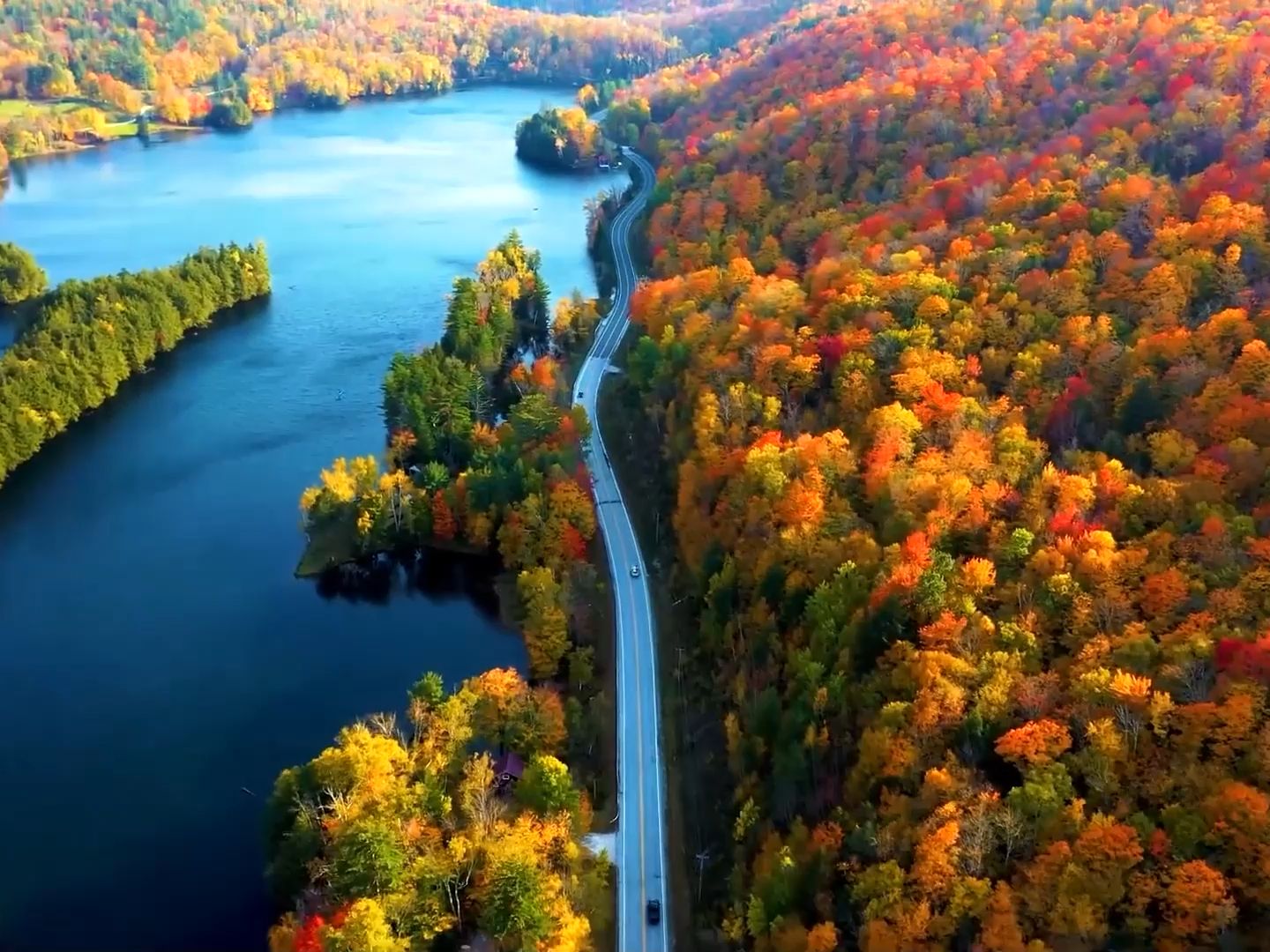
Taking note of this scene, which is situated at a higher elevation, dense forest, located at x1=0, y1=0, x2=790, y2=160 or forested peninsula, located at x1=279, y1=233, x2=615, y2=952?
dense forest, located at x1=0, y1=0, x2=790, y2=160

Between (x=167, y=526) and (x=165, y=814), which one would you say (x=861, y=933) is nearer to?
(x=165, y=814)

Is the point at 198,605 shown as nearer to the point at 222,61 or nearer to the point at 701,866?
the point at 701,866

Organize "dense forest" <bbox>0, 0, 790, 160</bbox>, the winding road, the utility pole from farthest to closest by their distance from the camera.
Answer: "dense forest" <bbox>0, 0, 790, 160</bbox> < the utility pole < the winding road

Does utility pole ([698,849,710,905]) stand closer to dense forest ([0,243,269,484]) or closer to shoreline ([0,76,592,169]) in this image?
dense forest ([0,243,269,484])

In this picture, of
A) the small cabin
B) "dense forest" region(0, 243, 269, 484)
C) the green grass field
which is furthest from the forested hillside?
the green grass field

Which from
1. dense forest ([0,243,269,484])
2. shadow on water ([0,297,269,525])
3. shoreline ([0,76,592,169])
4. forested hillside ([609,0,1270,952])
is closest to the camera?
forested hillside ([609,0,1270,952])

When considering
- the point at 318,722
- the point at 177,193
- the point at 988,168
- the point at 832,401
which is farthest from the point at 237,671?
the point at 177,193

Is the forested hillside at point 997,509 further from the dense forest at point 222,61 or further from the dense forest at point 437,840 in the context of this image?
the dense forest at point 222,61
